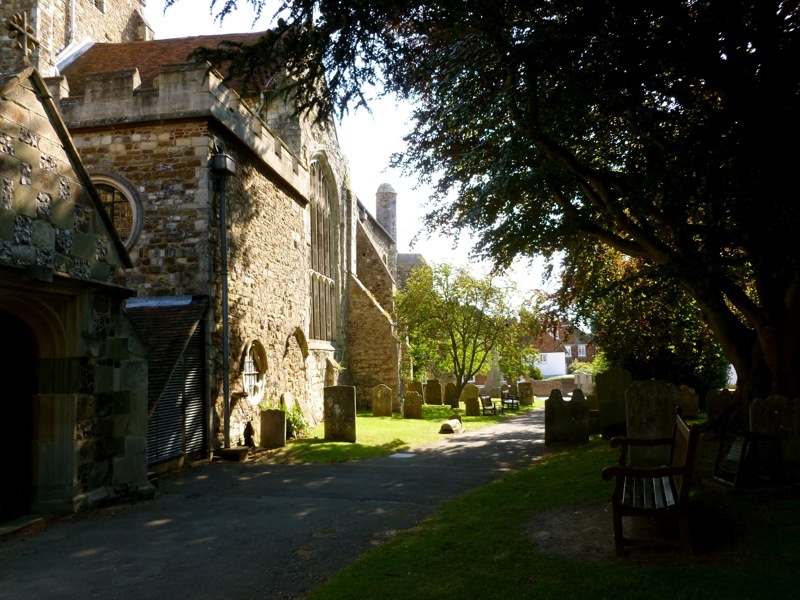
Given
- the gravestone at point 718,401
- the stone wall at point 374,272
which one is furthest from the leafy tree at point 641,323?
the stone wall at point 374,272

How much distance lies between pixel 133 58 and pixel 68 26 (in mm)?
2767

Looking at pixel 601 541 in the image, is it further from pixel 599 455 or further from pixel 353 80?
pixel 353 80

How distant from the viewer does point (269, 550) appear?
218 inches

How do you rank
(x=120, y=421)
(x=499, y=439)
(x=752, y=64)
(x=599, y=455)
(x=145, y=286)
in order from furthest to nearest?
(x=499, y=439), (x=145, y=286), (x=599, y=455), (x=120, y=421), (x=752, y=64)

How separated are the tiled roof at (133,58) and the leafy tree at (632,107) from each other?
35.1ft

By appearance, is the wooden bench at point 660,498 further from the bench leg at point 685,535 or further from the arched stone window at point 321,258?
the arched stone window at point 321,258

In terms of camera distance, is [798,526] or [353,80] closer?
[798,526]

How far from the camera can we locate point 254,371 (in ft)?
44.3

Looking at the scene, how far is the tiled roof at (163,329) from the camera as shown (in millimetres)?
9812

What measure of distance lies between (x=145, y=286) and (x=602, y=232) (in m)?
8.56

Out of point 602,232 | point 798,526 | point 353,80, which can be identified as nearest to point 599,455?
point 602,232

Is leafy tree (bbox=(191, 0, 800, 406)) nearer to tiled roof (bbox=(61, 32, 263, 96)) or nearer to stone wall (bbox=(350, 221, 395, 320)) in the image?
tiled roof (bbox=(61, 32, 263, 96))

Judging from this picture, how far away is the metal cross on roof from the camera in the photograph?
746cm

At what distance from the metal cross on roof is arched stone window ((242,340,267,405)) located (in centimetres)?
666
